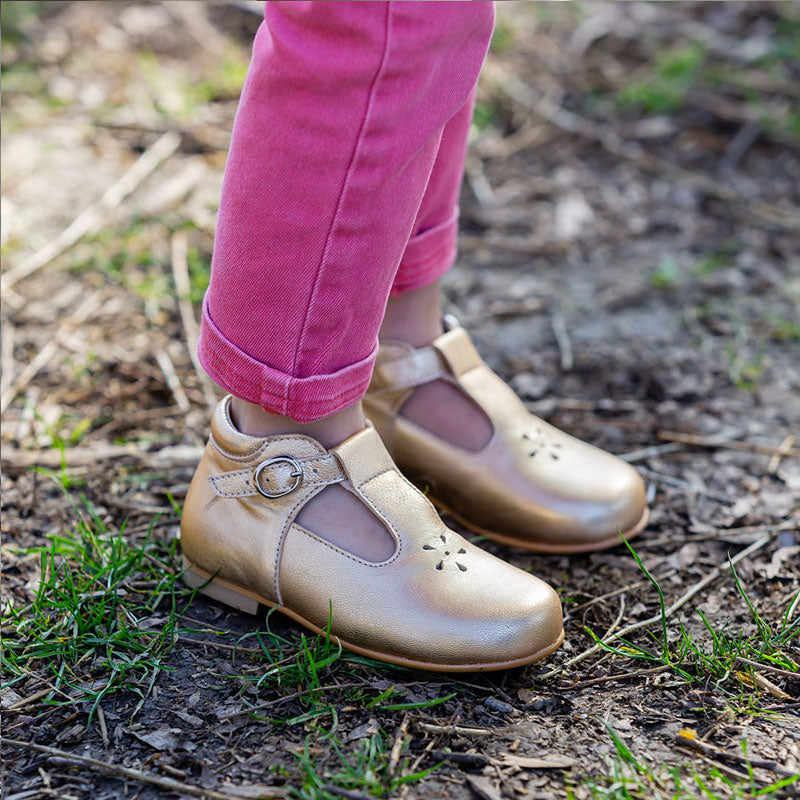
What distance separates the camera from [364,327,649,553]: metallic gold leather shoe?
4.63 ft

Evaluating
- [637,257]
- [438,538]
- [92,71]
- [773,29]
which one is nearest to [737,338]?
[637,257]

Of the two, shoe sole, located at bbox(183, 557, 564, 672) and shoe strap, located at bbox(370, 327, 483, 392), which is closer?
shoe sole, located at bbox(183, 557, 564, 672)

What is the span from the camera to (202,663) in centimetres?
117

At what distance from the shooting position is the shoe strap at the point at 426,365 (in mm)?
1416

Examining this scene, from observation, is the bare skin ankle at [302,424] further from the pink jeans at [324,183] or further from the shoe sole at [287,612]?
the shoe sole at [287,612]

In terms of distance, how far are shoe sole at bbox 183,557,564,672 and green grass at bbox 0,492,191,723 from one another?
0.10 feet

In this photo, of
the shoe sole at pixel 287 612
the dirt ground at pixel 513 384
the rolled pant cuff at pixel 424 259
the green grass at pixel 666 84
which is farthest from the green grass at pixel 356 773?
the green grass at pixel 666 84

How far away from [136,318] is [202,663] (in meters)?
→ 1.07

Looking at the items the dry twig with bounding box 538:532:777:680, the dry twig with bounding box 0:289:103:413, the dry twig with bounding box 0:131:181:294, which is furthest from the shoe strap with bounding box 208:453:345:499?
the dry twig with bounding box 0:131:181:294

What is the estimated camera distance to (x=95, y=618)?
121 cm

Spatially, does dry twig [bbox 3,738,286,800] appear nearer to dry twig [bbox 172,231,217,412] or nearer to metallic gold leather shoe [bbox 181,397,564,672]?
metallic gold leather shoe [bbox 181,397,564,672]

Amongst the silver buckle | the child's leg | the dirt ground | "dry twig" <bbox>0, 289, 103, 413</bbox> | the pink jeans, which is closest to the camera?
the pink jeans

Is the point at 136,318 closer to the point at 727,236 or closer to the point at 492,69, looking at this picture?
the point at 727,236

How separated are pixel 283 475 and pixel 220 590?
215 millimetres
